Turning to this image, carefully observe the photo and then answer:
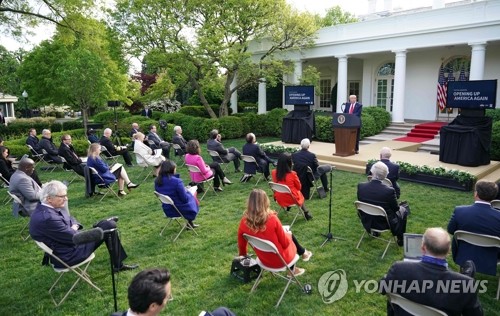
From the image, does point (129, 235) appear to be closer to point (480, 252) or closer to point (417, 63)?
point (480, 252)

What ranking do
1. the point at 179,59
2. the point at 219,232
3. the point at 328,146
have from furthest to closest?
the point at 179,59, the point at 328,146, the point at 219,232

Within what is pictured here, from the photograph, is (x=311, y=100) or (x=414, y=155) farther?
(x=311, y=100)

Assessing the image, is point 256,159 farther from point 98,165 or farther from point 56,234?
point 56,234

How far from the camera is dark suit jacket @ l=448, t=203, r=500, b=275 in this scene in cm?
380

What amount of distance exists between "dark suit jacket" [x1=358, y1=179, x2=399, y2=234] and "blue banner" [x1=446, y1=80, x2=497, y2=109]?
6.21 meters

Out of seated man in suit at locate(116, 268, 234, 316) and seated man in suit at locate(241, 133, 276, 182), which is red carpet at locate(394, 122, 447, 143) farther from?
seated man in suit at locate(116, 268, 234, 316)

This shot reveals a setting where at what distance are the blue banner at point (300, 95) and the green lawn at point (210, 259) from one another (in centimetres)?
672

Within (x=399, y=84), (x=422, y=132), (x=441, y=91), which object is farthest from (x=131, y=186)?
(x=441, y=91)

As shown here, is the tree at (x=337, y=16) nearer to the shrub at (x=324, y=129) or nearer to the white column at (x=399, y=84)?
the white column at (x=399, y=84)

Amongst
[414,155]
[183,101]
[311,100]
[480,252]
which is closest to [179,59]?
[311,100]

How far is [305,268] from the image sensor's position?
469 centimetres

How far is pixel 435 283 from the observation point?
2615mm

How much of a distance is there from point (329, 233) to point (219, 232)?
178cm

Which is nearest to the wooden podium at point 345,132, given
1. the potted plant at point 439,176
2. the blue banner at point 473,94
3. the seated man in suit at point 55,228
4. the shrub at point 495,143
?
the potted plant at point 439,176
